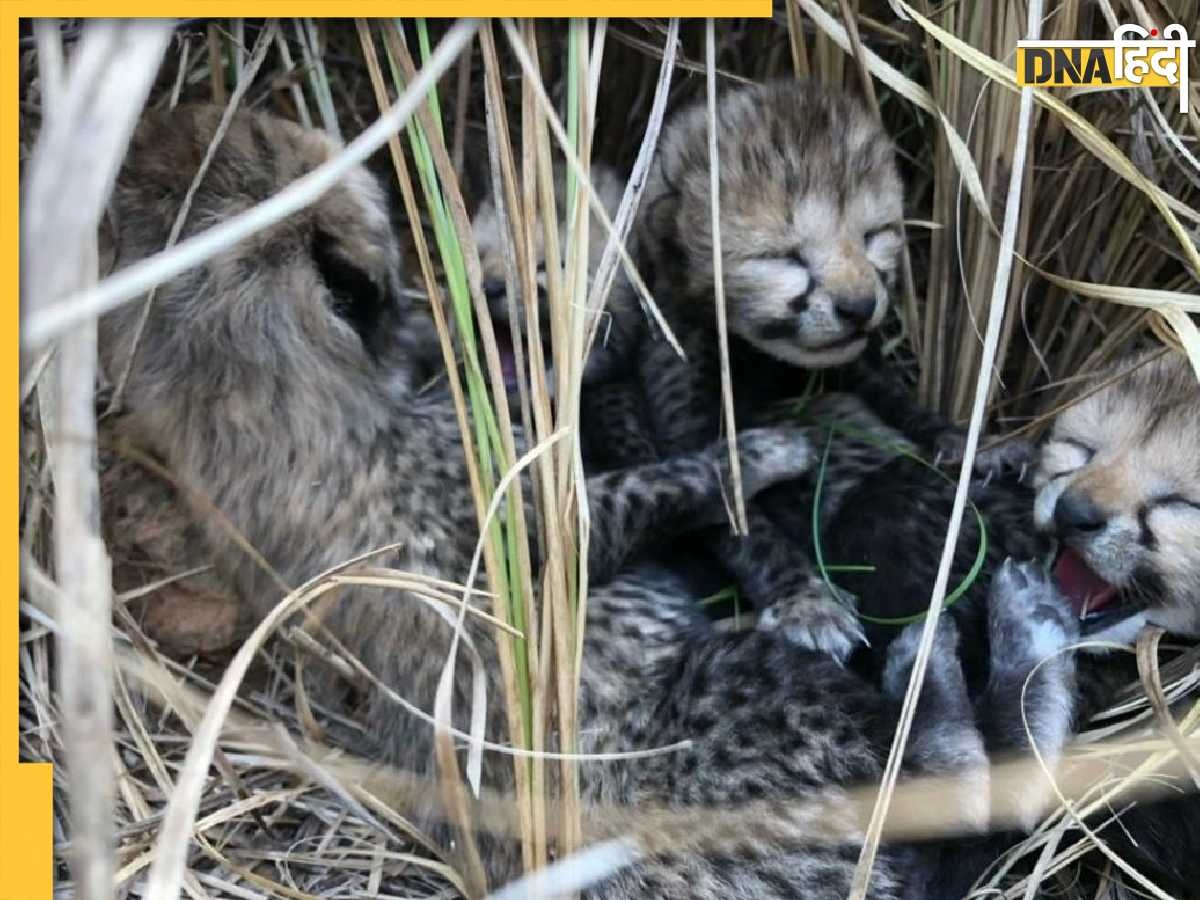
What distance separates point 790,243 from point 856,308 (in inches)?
6.6

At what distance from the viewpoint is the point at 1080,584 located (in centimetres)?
208

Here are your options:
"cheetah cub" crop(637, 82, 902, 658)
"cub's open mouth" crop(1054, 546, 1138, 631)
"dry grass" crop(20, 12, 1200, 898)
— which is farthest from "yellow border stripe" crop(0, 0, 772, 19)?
"cub's open mouth" crop(1054, 546, 1138, 631)

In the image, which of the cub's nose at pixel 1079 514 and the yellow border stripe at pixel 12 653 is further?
the cub's nose at pixel 1079 514

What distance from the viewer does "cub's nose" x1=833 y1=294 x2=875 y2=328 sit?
204 centimetres

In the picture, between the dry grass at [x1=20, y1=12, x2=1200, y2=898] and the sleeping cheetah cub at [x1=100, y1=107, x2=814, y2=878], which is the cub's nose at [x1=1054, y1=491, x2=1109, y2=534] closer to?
the dry grass at [x1=20, y1=12, x2=1200, y2=898]

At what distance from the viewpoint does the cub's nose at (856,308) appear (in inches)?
80.3

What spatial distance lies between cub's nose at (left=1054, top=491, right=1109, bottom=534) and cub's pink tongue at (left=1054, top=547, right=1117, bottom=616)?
202 mm

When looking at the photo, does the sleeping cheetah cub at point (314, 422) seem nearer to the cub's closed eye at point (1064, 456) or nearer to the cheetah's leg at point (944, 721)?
the cheetah's leg at point (944, 721)

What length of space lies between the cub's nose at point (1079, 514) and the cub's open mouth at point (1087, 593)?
0.53 ft

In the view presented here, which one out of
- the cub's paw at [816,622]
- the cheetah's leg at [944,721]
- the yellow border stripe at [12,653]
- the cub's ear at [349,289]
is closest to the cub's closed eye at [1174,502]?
the cheetah's leg at [944,721]

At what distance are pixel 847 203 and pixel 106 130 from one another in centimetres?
148

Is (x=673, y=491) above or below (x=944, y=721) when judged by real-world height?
above

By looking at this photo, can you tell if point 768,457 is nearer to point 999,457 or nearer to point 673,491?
point 673,491

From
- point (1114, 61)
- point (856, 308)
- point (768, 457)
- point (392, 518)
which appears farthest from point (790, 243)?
point (392, 518)
